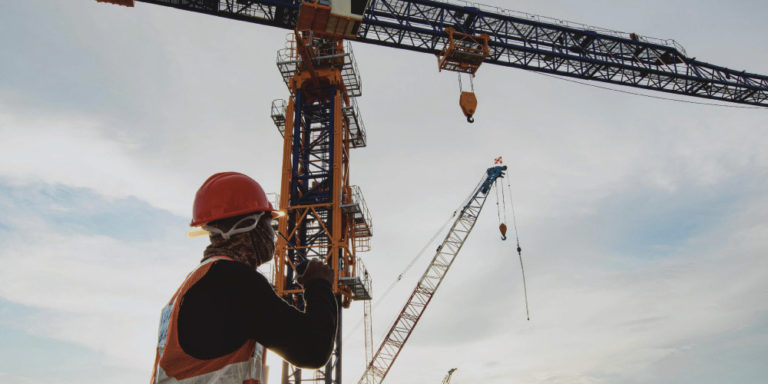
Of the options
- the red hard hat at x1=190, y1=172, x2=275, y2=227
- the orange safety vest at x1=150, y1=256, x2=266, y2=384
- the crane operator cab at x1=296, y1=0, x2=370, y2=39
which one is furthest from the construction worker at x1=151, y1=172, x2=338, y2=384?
the crane operator cab at x1=296, y1=0, x2=370, y2=39

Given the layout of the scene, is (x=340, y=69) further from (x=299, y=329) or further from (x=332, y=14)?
(x=299, y=329)

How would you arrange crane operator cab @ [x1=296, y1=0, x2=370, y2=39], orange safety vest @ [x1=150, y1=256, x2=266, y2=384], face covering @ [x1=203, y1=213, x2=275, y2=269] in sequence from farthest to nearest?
crane operator cab @ [x1=296, y1=0, x2=370, y2=39]
face covering @ [x1=203, y1=213, x2=275, y2=269]
orange safety vest @ [x1=150, y1=256, x2=266, y2=384]

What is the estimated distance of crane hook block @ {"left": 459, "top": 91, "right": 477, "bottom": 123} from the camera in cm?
2717

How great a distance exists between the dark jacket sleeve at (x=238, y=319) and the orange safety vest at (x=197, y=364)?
32 millimetres

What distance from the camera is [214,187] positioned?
2.72m

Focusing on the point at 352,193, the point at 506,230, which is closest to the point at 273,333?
the point at 352,193

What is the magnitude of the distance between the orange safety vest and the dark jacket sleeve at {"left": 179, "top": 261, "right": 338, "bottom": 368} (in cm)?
3

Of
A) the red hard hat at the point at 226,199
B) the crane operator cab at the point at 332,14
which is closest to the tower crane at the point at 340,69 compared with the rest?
the crane operator cab at the point at 332,14

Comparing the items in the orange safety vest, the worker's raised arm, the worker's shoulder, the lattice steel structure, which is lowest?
the orange safety vest

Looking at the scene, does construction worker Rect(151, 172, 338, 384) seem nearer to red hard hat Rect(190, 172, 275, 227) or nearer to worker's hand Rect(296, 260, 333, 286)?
worker's hand Rect(296, 260, 333, 286)

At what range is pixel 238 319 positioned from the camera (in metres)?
2.22

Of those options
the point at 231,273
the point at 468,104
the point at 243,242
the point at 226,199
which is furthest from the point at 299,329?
the point at 468,104

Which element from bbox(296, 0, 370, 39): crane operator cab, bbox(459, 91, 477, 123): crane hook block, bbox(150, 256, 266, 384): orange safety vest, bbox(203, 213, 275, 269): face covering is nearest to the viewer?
bbox(150, 256, 266, 384): orange safety vest

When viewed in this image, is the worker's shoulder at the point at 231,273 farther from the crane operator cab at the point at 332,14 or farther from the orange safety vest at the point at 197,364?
the crane operator cab at the point at 332,14
